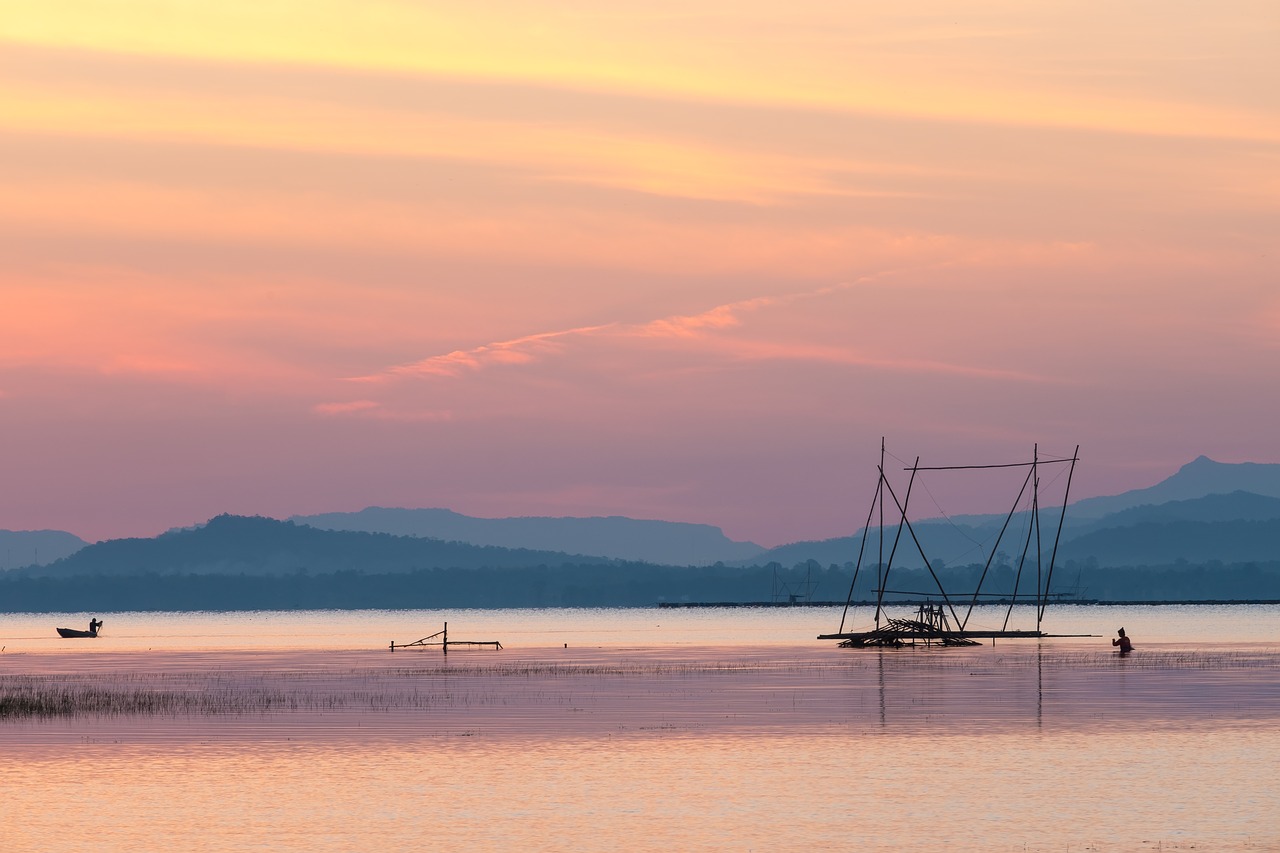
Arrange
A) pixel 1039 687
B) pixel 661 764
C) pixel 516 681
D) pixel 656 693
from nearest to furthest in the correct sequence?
pixel 661 764, pixel 656 693, pixel 1039 687, pixel 516 681

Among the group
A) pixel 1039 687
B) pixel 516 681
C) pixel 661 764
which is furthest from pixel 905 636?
pixel 661 764

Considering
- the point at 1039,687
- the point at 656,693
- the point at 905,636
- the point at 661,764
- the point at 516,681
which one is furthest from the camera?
the point at 905,636

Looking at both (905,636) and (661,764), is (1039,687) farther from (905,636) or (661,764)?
(905,636)

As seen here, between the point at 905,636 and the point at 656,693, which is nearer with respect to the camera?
the point at 656,693

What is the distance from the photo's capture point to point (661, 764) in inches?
2114

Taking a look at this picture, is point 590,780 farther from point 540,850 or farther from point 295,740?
point 295,740

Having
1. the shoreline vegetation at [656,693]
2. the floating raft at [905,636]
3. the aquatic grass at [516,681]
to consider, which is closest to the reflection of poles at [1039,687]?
the shoreline vegetation at [656,693]

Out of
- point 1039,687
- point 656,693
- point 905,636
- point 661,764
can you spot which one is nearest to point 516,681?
point 656,693

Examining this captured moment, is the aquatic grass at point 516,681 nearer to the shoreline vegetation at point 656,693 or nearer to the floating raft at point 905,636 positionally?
the shoreline vegetation at point 656,693

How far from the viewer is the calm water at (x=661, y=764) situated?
4078cm

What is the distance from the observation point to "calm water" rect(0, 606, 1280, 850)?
4078 centimetres

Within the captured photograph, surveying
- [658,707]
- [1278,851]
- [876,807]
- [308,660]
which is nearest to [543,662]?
[308,660]

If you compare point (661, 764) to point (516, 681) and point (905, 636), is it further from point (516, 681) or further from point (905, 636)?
point (905, 636)

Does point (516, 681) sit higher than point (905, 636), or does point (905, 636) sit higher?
point (905, 636)
